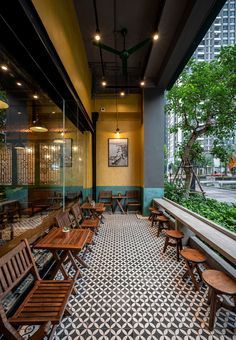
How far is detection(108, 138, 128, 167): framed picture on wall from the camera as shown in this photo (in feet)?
23.6

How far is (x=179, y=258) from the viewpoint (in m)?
3.26

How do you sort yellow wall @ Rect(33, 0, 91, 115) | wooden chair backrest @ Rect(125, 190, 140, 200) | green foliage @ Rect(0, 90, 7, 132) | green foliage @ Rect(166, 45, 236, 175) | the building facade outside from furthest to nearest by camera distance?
wooden chair backrest @ Rect(125, 190, 140, 200)
green foliage @ Rect(166, 45, 236, 175)
the building facade outside
green foliage @ Rect(0, 90, 7, 132)
yellow wall @ Rect(33, 0, 91, 115)

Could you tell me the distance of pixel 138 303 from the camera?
2180 mm

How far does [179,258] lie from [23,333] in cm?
252

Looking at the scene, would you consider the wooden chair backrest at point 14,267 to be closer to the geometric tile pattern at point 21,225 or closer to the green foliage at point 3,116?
the geometric tile pattern at point 21,225

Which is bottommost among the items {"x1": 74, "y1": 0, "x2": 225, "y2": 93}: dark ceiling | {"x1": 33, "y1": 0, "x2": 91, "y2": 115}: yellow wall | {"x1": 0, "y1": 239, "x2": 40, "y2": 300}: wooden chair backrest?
{"x1": 0, "y1": 239, "x2": 40, "y2": 300}: wooden chair backrest

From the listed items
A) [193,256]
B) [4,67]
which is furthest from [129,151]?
[4,67]

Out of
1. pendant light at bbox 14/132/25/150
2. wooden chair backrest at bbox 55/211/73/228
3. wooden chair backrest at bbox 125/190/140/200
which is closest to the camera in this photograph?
wooden chair backrest at bbox 55/211/73/228

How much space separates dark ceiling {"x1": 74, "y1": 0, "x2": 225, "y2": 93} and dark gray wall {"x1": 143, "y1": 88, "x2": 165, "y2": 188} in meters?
0.43

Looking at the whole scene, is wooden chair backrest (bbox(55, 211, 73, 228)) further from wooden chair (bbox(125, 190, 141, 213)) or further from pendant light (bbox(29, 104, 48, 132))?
wooden chair (bbox(125, 190, 141, 213))

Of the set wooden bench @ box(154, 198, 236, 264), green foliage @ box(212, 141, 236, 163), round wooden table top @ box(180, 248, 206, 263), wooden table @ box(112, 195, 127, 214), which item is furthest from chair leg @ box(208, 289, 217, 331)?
green foliage @ box(212, 141, 236, 163)

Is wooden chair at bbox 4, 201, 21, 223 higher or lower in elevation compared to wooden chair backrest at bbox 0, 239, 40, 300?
higher

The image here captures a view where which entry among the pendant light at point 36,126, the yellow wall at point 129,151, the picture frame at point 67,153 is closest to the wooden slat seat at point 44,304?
the picture frame at point 67,153

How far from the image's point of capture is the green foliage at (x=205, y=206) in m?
4.29
